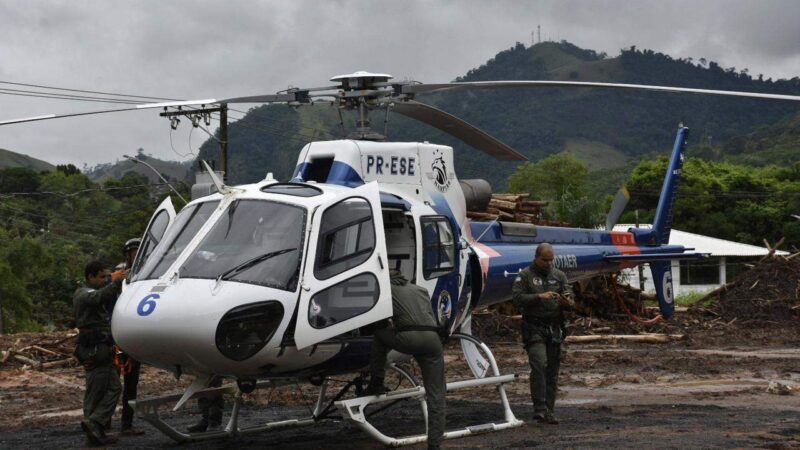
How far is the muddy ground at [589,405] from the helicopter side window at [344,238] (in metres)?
1.89

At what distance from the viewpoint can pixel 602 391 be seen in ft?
44.6

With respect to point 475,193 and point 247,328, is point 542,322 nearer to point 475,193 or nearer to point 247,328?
point 475,193

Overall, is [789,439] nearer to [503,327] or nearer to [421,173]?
[421,173]

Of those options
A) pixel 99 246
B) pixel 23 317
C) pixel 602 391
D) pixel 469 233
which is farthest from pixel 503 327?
pixel 99 246

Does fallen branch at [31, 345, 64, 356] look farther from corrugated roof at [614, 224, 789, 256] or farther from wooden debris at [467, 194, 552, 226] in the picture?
corrugated roof at [614, 224, 789, 256]

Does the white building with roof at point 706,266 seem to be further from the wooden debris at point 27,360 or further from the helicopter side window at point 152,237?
the helicopter side window at point 152,237

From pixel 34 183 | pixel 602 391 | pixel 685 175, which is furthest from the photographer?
pixel 34 183

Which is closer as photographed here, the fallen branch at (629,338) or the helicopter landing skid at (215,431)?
the helicopter landing skid at (215,431)

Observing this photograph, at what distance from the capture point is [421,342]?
898 cm

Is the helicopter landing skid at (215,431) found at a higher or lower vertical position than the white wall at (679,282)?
higher

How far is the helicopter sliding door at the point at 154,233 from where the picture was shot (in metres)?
9.48

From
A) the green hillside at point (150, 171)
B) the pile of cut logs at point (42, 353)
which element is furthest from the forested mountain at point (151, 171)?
the pile of cut logs at point (42, 353)

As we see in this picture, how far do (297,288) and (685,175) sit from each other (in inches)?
2404

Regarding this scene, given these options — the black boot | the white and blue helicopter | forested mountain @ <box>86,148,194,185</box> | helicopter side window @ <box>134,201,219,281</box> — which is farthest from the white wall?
helicopter side window @ <box>134,201,219,281</box>
